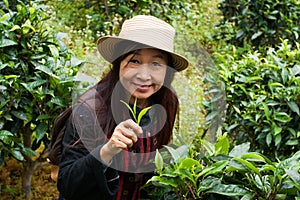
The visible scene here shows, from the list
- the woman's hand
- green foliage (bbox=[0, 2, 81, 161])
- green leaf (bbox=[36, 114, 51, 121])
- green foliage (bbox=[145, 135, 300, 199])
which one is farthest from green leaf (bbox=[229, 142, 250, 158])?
green leaf (bbox=[36, 114, 51, 121])

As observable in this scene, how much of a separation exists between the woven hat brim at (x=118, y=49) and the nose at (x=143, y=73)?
73mm

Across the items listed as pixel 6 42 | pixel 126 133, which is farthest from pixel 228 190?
pixel 6 42

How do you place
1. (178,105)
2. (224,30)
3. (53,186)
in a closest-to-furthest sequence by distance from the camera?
(178,105), (53,186), (224,30)

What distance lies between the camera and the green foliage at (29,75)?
8.63ft

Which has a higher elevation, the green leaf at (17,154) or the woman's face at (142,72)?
the woman's face at (142,72)

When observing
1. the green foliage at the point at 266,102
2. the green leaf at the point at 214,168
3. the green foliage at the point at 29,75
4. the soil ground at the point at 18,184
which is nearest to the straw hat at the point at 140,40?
the green leaf at the point at 214,168

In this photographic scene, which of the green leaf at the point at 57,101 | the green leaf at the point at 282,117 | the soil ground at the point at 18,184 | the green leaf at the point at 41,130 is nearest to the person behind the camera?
the green leaf at the point at 57,101

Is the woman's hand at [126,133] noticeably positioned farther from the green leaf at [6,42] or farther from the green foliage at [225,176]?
the green leaf at [6,42]

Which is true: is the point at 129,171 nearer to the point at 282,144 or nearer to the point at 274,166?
the point at 274,166

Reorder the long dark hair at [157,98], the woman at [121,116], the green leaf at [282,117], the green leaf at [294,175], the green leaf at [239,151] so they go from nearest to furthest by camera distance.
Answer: the green leaf at [294,175], the green leaf at [239,151], the woman at [121,116], the long dark hair at [157,98], the green leaf at [282,117]

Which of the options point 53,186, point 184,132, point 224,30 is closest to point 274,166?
point 184,132

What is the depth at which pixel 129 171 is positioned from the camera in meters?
1.95

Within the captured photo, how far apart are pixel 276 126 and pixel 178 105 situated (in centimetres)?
Answer: 103

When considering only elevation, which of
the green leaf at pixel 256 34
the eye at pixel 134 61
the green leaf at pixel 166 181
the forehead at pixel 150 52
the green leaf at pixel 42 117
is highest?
the green leaf at pixel 256 34
